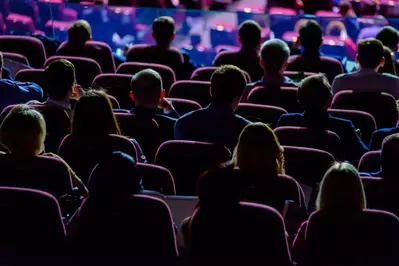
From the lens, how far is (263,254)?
13.2 feet

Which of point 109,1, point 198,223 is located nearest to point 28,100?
point 198,223

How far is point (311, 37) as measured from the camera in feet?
26.1

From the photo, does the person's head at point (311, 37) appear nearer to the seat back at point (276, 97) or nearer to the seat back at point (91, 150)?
the seat back at point (276, 97)

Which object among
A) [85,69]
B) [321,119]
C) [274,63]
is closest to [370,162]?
[321,119]

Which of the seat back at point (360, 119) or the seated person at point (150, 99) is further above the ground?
the seated person at point (150, 99)

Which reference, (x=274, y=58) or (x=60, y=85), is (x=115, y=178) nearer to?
(x=60, y=85)

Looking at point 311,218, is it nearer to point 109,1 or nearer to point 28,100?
point 28,100

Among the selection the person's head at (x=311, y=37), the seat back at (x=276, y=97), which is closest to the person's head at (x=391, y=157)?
the seat back at (x=276, y=97)

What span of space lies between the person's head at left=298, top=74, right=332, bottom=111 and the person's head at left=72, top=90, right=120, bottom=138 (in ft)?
4.39

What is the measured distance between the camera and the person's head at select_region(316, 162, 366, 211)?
3988 millimetres

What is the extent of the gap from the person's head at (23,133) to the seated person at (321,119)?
5.94 ft

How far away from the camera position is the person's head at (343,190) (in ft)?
13.1

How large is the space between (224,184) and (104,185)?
0.59 m

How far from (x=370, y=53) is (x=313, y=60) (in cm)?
102
